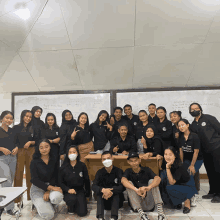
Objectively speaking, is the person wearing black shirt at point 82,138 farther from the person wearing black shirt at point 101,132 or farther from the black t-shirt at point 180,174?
the black t-shirt at point 180,174

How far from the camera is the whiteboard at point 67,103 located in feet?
13.6

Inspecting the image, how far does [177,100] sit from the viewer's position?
3971 millimetres

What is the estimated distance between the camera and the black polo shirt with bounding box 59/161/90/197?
7.60 feet

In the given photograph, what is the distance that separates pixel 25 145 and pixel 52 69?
175cm

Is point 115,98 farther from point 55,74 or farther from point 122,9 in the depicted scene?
point 122,9

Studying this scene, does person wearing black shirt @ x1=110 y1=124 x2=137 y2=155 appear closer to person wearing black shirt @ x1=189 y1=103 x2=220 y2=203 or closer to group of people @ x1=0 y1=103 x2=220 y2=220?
group of people @ x1=0 y1=103 x2=220 y2=220

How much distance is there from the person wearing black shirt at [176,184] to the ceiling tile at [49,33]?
2.71 metres

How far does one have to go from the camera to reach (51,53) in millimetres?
3482

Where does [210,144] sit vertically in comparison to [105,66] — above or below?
below

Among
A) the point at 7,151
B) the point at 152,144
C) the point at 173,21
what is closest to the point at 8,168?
the point at 7,151

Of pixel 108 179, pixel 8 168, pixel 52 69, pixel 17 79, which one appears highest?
pixel 52 69

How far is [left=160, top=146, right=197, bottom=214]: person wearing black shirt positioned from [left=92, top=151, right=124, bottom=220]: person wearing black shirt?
0.64 metres

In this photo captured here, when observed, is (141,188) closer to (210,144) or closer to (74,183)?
(74,183)

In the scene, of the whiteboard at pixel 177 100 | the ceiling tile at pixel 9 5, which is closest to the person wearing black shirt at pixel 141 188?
the whiteboard at pixel 177 100
